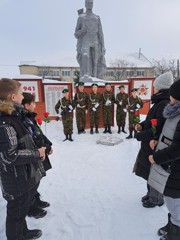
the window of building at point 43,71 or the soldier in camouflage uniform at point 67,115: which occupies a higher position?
the window of building at point 43,71

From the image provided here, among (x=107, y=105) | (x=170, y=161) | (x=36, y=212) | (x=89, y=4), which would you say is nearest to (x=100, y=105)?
(x=107, y=105)

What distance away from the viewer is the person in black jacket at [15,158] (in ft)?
5.24

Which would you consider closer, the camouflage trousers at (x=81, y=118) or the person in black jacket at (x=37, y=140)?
the person in black jacket at (x=37, y=140)

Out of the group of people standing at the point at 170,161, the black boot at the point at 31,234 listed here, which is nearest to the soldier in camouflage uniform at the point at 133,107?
the group of people standing at the point at 170,161

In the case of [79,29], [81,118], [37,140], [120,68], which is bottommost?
[81,118]

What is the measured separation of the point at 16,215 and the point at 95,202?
136 centimetres

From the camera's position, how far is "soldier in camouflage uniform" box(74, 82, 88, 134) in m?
7.00

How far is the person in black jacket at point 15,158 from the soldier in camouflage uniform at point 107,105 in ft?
18.0

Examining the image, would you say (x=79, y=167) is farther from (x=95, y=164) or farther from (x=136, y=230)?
(x=136, y=230)

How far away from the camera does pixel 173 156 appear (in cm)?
165

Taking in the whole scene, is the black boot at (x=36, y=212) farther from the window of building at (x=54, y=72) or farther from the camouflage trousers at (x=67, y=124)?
the window of building at (x=54, y=72)

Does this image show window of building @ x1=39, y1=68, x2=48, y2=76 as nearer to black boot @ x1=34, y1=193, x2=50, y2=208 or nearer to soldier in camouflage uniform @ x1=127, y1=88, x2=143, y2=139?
soldier in camouflage uniform @ x1=127, y1=88, x2=143, y2=139

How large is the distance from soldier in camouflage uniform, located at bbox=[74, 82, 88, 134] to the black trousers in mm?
5310

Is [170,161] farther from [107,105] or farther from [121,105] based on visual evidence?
[107,105]
